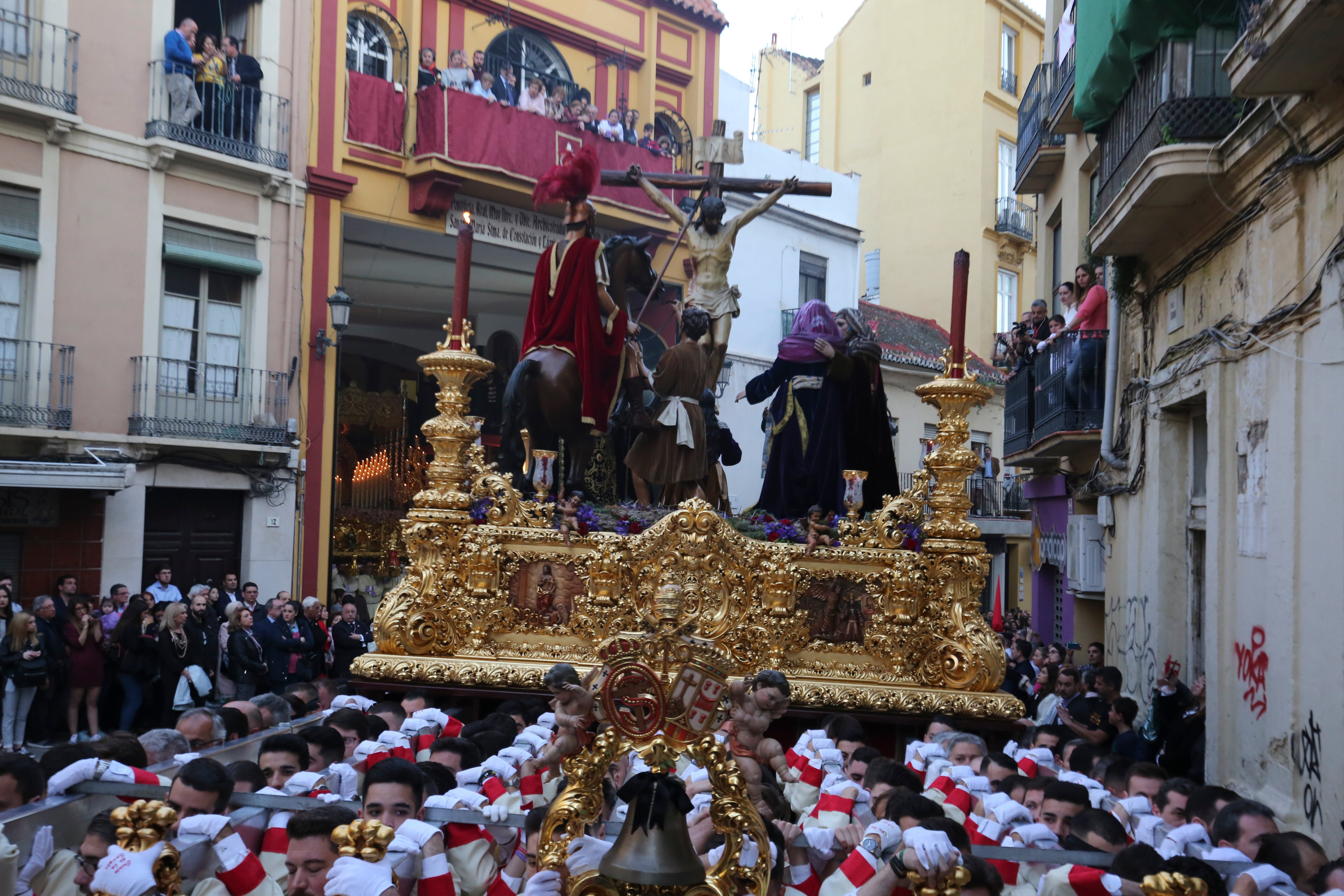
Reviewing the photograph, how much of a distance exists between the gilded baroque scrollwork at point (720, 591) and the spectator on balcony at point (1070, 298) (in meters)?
6.37

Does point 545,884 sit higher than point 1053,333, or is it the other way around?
point 1053,333

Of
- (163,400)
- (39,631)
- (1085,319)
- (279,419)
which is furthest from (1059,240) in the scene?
(39,631)

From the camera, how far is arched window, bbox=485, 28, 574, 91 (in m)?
18.0

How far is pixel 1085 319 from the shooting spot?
12289 millimetres

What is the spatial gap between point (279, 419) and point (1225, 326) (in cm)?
1131

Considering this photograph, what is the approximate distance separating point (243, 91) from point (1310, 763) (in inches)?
545

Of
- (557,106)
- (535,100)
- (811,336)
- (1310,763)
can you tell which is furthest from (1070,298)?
(535,100)

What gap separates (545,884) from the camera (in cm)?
308

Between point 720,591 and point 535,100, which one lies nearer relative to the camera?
point 720,591

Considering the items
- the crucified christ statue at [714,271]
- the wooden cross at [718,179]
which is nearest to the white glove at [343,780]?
the crucified christ statue at [714,271]

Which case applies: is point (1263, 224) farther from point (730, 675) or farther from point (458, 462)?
point (730, 675)

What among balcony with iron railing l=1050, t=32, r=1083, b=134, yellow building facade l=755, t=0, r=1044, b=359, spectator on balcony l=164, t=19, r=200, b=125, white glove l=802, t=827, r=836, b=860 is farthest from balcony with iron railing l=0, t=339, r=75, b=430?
yellow building facade l=755, t=0, r=1044, b=359

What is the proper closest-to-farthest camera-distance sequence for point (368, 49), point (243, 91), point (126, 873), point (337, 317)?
1. point (126, 873)
2. point (337, 317)
3. point (243, 91)
4. point (368, 49)

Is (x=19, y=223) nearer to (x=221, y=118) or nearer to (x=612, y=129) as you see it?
(x=221, y=118)
